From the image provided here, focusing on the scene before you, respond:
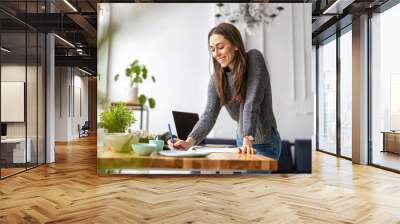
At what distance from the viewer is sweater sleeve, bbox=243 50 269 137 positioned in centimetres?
352

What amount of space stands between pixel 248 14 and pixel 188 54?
750mm

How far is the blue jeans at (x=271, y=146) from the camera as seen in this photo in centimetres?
365

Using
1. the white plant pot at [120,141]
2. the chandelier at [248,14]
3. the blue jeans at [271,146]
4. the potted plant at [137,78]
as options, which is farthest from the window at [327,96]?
the white plant pot at [120,141]

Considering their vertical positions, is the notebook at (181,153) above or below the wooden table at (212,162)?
above

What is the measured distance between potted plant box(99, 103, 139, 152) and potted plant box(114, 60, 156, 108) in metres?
0.15

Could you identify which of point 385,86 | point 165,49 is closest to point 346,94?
point 385,86

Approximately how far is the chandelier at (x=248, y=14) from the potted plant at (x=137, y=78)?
3.11 feet

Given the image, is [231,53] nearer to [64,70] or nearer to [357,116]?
[357,116]

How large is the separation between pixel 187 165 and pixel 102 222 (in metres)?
1.14

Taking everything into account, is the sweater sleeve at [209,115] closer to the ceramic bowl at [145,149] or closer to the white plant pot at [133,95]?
the ceramic bowl at [145,149]

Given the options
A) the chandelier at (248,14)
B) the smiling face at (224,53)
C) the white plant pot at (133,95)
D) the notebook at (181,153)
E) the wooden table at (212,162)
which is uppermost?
the chandelier at (248,14)

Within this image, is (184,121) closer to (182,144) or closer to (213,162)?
(182,144)

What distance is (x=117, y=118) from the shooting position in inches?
167

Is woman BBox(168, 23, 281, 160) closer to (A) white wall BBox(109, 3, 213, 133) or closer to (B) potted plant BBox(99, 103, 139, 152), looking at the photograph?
(A) white wall BBox(109, 3, 213, 133)
